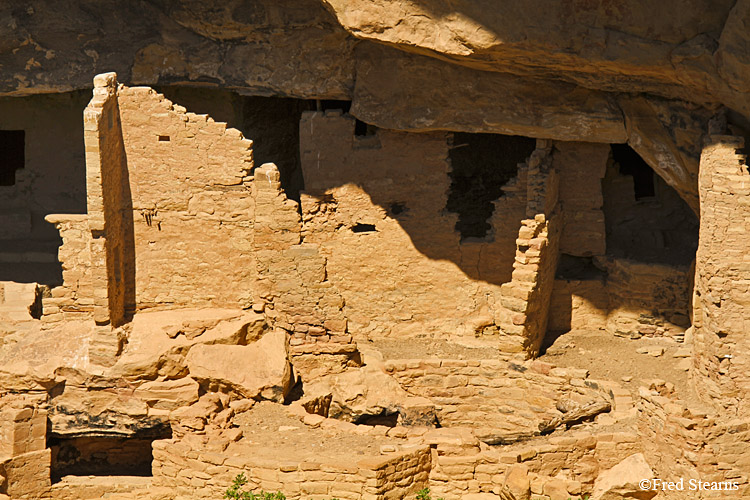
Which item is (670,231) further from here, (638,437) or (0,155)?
(0,155)

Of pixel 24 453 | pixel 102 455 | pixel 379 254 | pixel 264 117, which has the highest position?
pixel 264 117

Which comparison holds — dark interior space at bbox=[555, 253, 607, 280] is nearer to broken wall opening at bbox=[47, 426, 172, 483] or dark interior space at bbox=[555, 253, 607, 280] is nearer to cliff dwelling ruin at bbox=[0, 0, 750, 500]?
cliff dwelling ruin at bbox=[0, 0, 750, 500]

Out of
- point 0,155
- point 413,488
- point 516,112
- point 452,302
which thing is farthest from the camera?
point 0,155

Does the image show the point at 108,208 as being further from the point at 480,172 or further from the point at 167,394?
the point at 480,172

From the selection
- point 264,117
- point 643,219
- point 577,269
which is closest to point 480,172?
point 577,269

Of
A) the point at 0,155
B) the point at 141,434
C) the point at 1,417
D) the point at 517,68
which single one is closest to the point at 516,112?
the point at 517,68

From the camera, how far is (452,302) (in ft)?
63.5

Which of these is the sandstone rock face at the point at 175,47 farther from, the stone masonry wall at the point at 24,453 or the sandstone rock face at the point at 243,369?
the stone masonry wall at the point at 24,453

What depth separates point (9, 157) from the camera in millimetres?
22609

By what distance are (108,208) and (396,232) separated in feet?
13.8

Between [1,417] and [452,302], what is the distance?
257 inches

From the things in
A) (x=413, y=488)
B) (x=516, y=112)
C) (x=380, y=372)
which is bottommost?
(x=413, y=488)

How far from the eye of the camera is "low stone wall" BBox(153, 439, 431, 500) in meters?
15.1

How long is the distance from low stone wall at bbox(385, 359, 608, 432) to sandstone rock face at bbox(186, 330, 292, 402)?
1.62 meters
